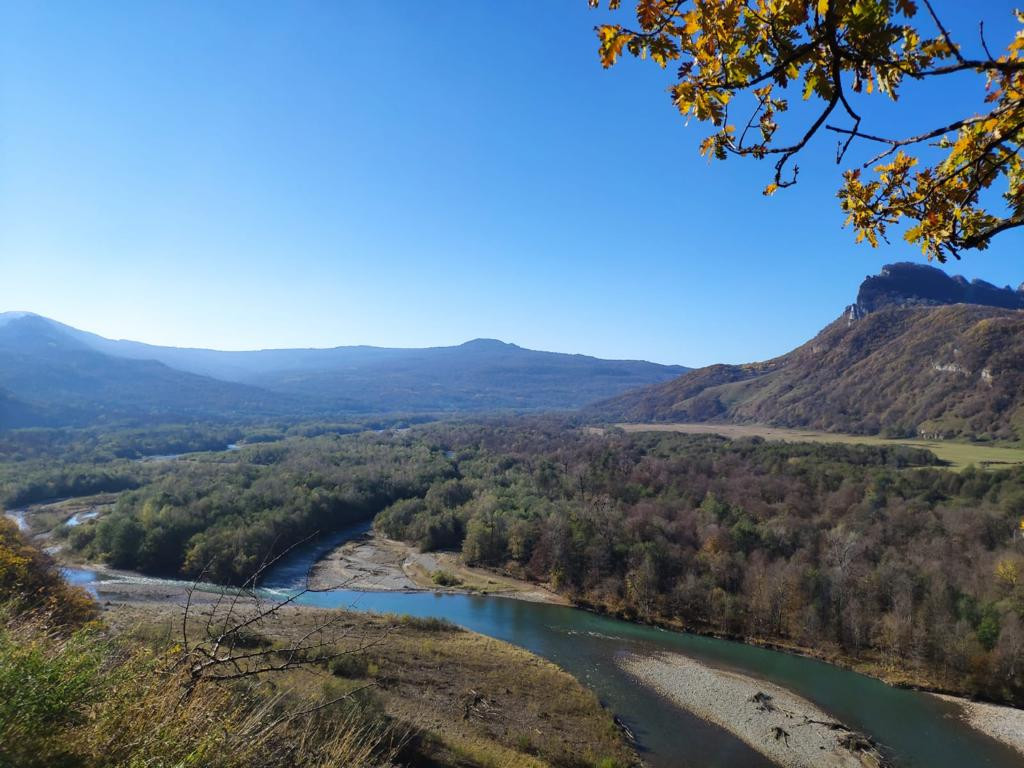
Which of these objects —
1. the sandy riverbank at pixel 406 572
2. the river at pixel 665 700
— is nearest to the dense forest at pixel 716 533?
the sandy riverbank at pixel 406 572

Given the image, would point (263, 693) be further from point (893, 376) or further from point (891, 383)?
point (893, 376)

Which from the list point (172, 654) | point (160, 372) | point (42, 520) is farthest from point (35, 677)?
point (160, 372)

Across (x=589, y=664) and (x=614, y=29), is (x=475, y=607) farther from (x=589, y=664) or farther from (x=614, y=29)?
(x=614, y=29)

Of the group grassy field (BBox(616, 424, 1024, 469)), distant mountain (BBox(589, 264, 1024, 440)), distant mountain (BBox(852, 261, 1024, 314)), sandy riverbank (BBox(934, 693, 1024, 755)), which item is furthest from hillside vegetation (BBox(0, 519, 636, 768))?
distant mountain (BBox(852, 261, 1024, 314))

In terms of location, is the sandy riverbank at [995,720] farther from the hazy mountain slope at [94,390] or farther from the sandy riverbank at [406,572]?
the hazy mountain slope at [94,390]

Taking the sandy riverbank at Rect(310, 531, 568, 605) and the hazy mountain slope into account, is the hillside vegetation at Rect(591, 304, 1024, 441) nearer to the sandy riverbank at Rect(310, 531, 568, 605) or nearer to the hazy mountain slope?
the sandy riverbank at Rect(310, 531, 568, 605)
